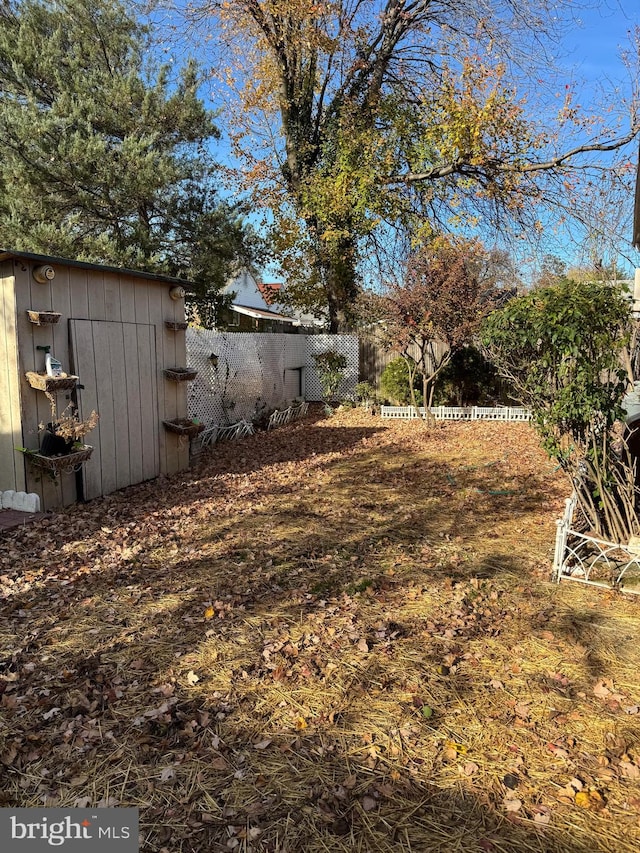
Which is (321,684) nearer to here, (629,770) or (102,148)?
(629,770)

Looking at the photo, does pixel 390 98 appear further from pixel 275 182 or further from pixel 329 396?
pixel 329 396

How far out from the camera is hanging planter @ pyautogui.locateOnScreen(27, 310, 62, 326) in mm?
4824

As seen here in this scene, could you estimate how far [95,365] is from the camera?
5637mm

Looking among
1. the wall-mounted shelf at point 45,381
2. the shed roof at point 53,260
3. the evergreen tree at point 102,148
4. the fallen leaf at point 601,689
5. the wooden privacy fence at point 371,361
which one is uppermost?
the evergreen tree at point 102,148

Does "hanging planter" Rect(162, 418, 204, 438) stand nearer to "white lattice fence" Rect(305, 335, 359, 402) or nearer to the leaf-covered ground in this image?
the leaf-covered ground

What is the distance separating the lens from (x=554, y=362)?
3.76m

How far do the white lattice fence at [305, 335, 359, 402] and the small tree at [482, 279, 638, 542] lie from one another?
897 centimetres

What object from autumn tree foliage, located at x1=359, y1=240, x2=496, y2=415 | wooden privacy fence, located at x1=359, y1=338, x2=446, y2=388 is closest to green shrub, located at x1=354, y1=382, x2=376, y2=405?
wooden privacy fence, located at x1=359, y1=338, x2=446, y2=388

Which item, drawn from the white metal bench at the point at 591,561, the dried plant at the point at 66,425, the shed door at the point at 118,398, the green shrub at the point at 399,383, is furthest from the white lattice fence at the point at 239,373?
the white metal bench at the point at 591,561

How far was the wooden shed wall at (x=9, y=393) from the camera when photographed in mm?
4762

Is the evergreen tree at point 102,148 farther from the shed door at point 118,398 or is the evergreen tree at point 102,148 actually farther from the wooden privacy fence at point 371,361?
the shed door at point 118,398

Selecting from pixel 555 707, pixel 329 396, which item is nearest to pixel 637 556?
pixel 555 707

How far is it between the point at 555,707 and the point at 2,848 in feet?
7.10

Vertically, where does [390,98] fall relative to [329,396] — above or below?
above
